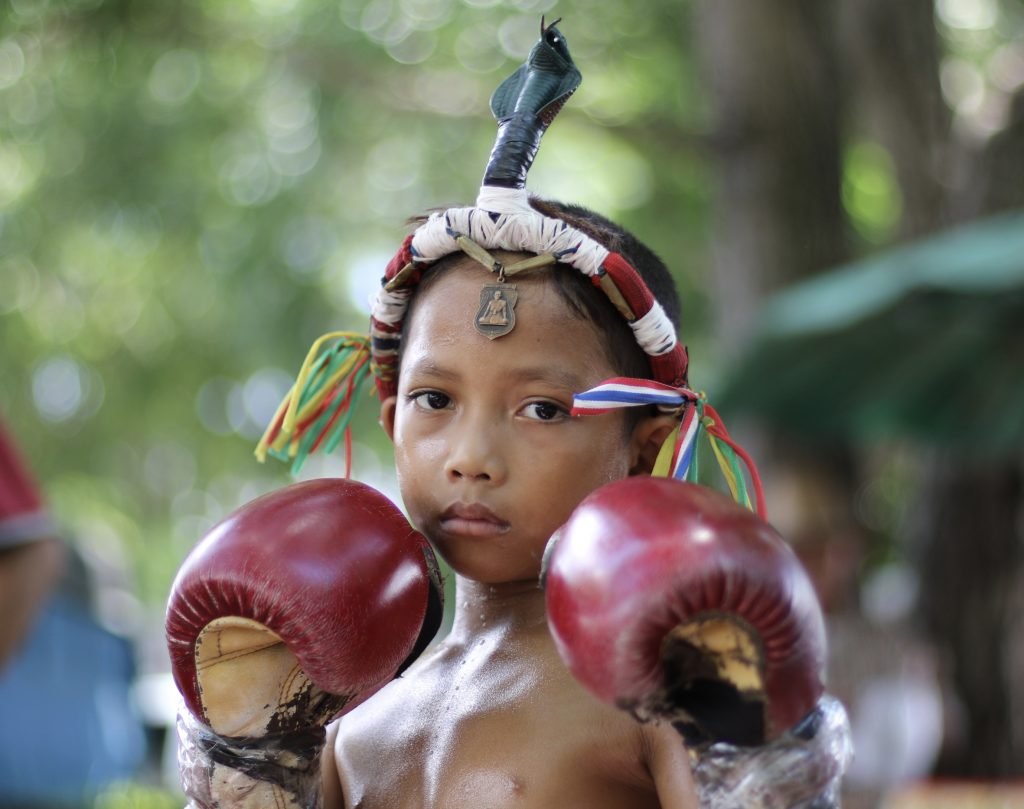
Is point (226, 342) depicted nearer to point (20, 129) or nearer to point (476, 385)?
point (20, 129)

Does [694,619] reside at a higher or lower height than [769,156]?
lower

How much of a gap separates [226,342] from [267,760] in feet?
28.3

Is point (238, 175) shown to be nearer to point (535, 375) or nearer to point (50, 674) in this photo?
point (50, 674)

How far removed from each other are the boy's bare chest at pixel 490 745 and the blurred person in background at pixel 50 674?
1.54 meters

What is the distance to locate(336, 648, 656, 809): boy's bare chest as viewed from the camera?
70.2 inches

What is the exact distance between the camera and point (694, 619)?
1.45 m

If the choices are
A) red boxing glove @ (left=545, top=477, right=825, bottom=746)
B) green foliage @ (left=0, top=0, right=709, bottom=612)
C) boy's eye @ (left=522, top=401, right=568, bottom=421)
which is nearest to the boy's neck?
boy's eye @ (left=522, top=401, right=568, bottom=421)

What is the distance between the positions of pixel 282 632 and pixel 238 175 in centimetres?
793

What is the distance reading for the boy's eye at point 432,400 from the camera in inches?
75.9

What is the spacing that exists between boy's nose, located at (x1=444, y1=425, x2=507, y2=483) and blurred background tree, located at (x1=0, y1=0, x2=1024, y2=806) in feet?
12.5

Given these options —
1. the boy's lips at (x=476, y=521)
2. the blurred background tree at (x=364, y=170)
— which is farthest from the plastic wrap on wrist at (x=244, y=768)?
the blurred background tree at (x=364, y=170)

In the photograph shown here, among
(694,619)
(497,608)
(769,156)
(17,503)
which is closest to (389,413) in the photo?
(497,608)

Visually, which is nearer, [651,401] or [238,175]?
[651,401]

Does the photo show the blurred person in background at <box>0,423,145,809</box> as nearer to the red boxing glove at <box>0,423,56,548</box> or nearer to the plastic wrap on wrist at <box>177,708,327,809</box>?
the red boxing glove at <box>0,423,56,548</box>
